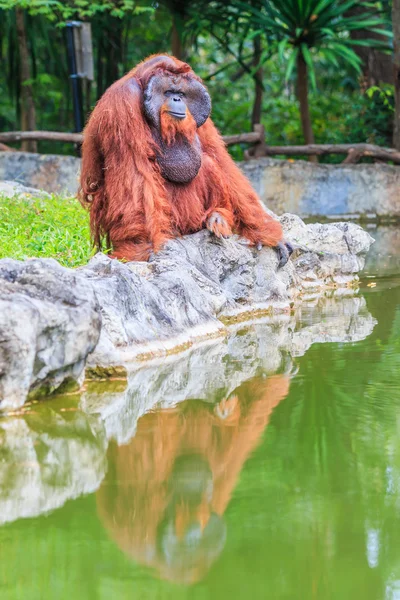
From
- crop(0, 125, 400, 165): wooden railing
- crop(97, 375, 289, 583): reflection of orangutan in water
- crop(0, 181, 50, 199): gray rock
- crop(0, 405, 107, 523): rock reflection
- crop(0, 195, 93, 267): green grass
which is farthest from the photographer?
crop(0, 125, 400, 165): wooden railing

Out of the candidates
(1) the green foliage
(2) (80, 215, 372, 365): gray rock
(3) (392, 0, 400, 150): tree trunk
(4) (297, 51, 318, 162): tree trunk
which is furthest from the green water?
(4) (297, 51, 318, 162): tree trunk

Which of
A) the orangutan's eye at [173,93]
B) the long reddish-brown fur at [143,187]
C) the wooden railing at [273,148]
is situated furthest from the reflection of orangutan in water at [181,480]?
the wooden railing at [273,148]

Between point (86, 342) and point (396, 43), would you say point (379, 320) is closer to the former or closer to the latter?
point (86, 342)

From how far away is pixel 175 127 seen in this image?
5.14 m

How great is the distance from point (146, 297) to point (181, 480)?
1.68 meters

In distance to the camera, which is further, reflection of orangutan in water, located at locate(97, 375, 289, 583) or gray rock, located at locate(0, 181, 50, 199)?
gray rock, located at locate(0, 181, 50, 199)

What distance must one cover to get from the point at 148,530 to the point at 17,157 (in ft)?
29.1

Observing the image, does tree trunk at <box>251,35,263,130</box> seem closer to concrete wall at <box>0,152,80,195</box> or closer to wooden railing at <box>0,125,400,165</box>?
wooden railing at <box>0,125,400,165</box>

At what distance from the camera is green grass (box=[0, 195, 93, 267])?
5.16m

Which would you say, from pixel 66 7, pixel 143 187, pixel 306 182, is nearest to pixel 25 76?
→ pixel 66 7

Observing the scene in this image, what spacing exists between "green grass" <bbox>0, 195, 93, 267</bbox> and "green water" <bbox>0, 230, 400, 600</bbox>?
1516 mm

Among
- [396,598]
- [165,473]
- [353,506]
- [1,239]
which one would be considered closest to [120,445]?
[165,473]

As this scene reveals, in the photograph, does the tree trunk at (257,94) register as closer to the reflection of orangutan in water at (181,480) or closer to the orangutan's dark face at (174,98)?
the orangutan's dark face at (174,98)

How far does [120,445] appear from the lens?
2891 millimetres
